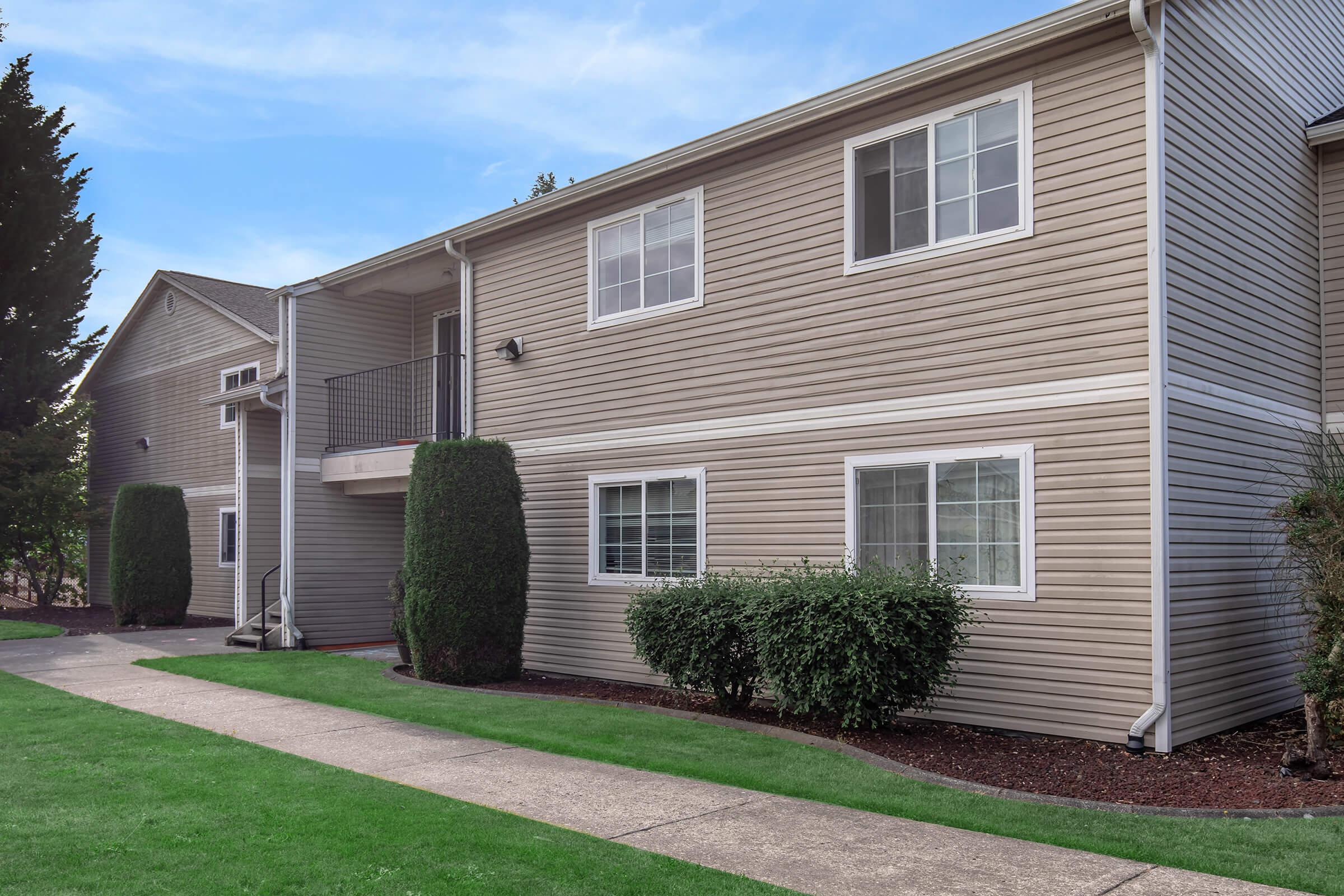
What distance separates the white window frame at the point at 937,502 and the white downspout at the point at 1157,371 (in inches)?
34.6

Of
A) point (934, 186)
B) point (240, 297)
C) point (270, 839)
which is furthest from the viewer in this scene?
point (240, 297)

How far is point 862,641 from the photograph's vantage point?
765 centimetres

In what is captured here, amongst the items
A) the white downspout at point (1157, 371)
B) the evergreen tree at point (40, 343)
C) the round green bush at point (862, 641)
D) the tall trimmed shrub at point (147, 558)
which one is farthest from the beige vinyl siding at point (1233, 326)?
the evergreen tree at point (40, 343)

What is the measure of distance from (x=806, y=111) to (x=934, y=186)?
4.86ft

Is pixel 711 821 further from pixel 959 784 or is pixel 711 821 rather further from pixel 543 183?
pixel 543 183

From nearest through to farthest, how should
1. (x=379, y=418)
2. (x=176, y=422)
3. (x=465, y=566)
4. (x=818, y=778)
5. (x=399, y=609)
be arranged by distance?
(x=818, y=778)
(x=465, y=566)
(x=399, y=609)
(x=379, y=418)
(x=176, y=422)

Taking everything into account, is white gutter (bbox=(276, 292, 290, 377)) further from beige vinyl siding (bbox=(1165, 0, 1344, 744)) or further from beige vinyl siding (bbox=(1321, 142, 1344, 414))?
beige vinyl siding (bbox=(1321, 142, 1344, 414))

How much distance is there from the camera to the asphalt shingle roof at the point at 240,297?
1873 cm

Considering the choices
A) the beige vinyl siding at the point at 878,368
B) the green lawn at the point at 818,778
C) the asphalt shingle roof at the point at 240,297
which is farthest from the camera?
the asphalt shingle roof at the point at 240,297

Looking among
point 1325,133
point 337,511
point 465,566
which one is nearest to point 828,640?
point 465,566

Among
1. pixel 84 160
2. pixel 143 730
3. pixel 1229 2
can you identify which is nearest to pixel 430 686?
pixel 143 730

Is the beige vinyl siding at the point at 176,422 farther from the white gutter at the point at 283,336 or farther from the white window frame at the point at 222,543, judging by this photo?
the white gutter at the point at 283,336

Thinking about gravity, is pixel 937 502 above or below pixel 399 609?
above

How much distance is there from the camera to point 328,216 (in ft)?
88.0
